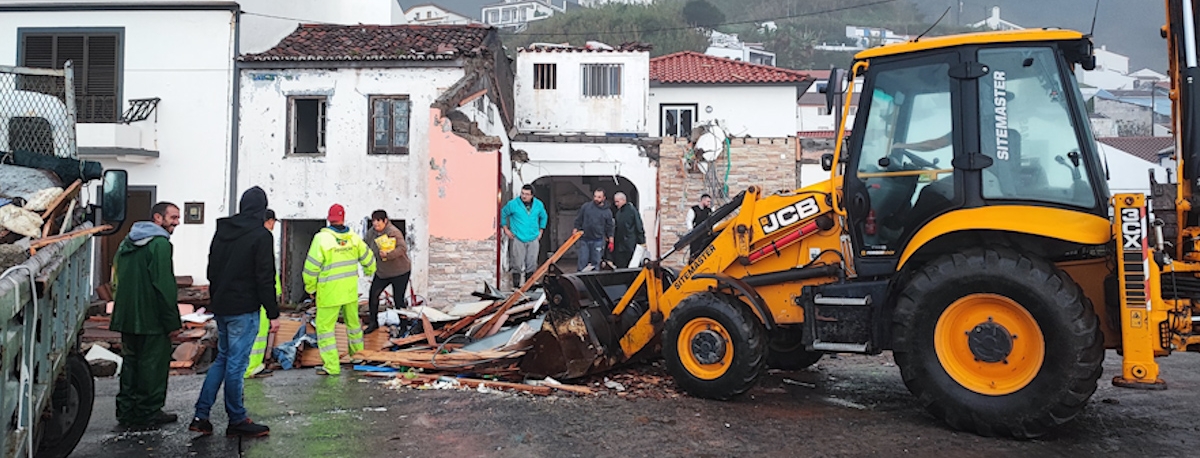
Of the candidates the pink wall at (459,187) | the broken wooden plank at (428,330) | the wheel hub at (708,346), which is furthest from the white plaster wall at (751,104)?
the wheel hub at (708,346)

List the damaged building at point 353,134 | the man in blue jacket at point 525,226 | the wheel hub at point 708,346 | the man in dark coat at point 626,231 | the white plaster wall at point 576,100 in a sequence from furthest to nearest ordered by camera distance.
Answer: the white plaster wall at point 576,100
the damaged building at point 353,134
the man in blue jacket at point 525,226
the man in dark coat at point 626,231
the wheel hub at point 708,346

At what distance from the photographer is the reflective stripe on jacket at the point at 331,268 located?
8.34 m

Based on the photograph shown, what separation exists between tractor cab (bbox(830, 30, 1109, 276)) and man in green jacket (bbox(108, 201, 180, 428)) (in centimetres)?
490

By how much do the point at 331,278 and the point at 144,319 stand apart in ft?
8.28

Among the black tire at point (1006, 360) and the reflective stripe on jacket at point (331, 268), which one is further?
the reflective stripe on jacket at point (331, 268)

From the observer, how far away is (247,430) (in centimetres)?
566

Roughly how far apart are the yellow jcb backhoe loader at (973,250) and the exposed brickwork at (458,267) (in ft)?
27.1

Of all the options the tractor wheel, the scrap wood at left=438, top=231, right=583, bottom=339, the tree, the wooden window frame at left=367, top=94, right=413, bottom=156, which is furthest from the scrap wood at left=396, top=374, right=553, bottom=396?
the tree

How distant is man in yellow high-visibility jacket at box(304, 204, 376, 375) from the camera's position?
8.35 m

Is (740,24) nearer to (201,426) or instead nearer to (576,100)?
(576,100)

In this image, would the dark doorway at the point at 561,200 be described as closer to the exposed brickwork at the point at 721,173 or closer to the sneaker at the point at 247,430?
the exposed brickwork at the point at 721,173

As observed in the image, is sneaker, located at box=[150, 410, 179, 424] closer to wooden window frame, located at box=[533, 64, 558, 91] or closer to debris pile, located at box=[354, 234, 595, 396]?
debris pile, located at box=[354, 234, 595, 396]

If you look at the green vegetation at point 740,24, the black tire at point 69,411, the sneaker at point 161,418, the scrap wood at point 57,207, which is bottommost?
the sneaker at point 161,418

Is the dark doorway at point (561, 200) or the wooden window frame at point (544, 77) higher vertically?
the wooden window frame at point (544, 77)
